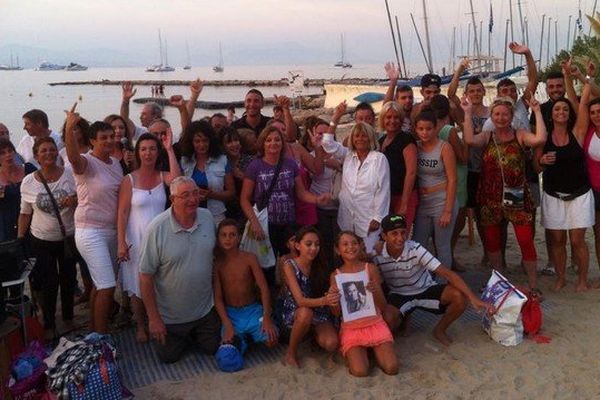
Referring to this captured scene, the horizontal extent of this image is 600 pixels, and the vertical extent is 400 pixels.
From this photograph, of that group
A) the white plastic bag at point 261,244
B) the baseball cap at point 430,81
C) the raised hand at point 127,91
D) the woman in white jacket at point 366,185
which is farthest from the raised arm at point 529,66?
the raised hand at point 127,91

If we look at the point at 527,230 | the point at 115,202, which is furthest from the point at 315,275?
the point at 527,230

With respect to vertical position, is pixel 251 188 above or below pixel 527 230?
above

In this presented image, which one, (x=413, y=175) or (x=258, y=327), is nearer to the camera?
(x=258, y=327)

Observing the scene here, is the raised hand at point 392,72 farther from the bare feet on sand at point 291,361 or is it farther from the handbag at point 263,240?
the bare feet on sand at point 291,361

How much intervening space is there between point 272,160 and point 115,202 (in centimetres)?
158

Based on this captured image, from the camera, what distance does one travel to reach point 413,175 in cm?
592

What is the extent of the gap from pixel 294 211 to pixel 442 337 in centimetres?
190

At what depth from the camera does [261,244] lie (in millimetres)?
5793

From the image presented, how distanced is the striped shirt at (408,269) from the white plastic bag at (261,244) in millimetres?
1089

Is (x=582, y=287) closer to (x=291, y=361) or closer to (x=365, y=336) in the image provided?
(x=365, y=336)

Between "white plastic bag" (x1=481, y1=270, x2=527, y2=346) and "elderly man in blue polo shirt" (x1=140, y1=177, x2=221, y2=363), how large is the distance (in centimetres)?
257

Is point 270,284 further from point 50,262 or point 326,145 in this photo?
point 50,262

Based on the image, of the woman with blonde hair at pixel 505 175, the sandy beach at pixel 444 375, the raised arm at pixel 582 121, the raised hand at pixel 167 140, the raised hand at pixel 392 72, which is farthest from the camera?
the raised hand at pixel 392 72

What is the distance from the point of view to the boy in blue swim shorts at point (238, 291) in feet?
17.4
